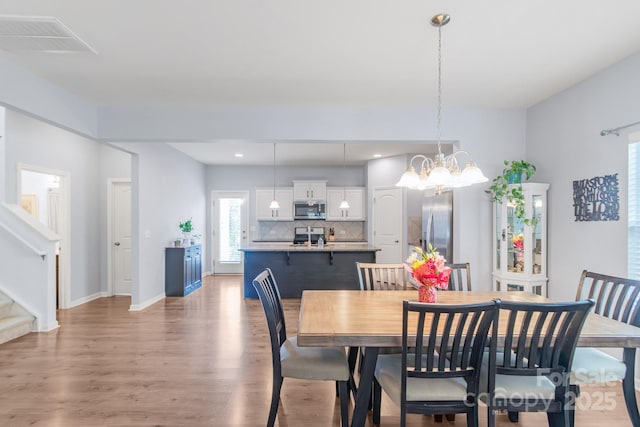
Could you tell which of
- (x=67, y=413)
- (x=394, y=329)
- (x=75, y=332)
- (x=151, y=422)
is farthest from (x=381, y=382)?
(x=75, y=332)

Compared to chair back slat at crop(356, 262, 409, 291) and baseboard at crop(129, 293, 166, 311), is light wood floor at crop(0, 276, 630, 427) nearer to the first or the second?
baseboard at crop(129, 293, 166, 311)

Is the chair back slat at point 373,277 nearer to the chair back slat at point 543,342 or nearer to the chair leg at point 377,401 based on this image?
the chair leg at point 377,401

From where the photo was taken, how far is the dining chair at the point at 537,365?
171 centimetres

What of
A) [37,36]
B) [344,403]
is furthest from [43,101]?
[344,403]

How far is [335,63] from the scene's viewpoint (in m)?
2.91

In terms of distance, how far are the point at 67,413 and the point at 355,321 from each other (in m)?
2.20

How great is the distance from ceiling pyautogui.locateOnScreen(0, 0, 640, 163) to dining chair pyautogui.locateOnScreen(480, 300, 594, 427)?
Answer: 186cm

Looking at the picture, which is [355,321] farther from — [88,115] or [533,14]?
[88,115]

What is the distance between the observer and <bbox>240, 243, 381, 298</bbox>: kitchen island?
5855mm

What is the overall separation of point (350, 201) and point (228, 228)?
299 cm

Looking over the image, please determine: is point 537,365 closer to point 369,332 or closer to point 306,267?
point 369,332

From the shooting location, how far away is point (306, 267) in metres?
Result: 5.89

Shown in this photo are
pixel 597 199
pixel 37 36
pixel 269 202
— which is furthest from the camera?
pixel 269 202

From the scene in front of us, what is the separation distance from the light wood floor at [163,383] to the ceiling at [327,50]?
8.82ft
